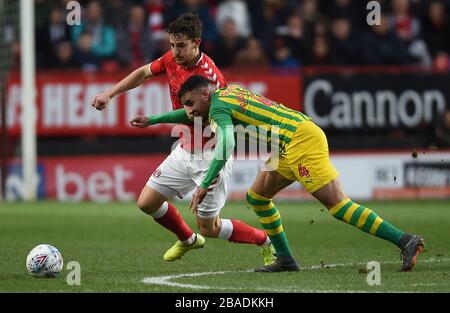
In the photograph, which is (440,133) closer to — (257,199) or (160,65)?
(160,65)

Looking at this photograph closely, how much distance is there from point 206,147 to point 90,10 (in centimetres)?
983

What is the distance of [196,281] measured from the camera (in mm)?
8133

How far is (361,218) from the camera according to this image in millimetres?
8508

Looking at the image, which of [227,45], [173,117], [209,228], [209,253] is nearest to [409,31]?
[227,45]

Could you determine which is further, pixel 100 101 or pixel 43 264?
pixel 100 101

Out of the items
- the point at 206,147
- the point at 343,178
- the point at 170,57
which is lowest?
the point at 343,178

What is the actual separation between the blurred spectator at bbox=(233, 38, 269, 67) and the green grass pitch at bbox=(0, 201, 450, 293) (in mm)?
2967

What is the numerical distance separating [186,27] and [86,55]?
1003 cm

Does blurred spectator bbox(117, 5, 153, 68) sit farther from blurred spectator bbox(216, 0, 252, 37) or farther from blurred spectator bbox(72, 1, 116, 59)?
blurred spectator bbox(216, 0, 252, 37)

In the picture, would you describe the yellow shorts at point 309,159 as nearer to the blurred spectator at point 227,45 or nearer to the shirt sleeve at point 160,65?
the shirt sleeve at point 160,65

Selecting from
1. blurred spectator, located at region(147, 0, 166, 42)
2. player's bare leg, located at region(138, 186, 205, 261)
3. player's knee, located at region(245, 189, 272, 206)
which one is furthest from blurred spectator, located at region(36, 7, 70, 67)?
player's knee, located at region(245, 189, 272, 206)

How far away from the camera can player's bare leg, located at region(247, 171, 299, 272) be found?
8.89 metres

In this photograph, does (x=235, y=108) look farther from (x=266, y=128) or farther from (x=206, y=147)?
(x=206, y=147)
